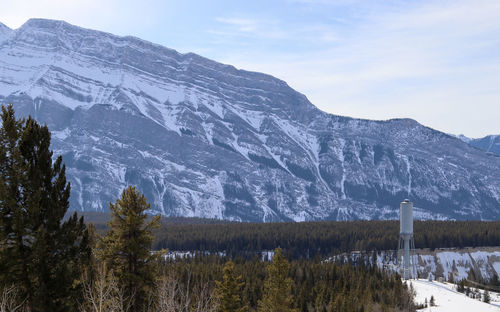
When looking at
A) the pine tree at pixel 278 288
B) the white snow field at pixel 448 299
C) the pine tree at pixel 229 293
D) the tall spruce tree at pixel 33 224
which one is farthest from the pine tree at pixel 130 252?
the white snow field at pixel 448 299

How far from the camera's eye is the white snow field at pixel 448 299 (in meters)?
95.6

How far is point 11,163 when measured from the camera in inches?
1491

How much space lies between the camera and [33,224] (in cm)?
3766

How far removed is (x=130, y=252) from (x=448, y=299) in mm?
73441

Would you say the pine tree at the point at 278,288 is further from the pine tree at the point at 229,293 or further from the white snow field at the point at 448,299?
the white snow field at the point at 448,299

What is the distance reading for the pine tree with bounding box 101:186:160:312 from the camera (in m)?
→ 46.4

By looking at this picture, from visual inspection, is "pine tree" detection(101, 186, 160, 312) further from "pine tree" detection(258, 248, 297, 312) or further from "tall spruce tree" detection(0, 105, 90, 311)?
"pine tree" detection(258, 248, 297, 312)

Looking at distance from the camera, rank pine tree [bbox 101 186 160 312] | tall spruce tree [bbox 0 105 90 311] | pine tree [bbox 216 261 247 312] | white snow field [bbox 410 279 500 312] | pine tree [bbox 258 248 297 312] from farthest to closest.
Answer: white snow field [bbox 410 279 500 312]
pine tree [bbox 258 248 297 312]
pine tree [bbox 216 261 247 312]
pine tree [bbox 101 186 160 312]
tall spruce tree [bbox 0 105 90 311]

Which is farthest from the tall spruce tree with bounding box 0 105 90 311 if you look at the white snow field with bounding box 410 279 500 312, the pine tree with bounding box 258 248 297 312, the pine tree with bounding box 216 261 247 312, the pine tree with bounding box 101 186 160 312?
the white snow field with bounding box 410 279 500 312

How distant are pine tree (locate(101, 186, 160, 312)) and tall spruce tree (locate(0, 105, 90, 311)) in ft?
24.7

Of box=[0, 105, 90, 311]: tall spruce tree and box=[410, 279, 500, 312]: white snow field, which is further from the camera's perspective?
box=[410, 279, 500, 312]: white snow field

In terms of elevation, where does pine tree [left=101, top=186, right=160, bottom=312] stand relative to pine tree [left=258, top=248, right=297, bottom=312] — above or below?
above

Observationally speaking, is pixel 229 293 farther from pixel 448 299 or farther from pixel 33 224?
pixel 448 299

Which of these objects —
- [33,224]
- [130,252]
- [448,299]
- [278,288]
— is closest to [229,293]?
[278,288]
